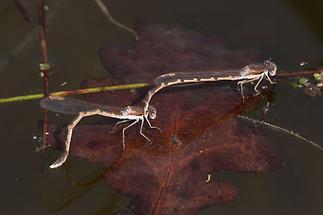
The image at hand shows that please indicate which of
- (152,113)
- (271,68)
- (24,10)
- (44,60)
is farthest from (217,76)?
(24,10)

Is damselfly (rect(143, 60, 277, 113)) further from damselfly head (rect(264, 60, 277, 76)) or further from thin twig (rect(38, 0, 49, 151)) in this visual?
thin twig (rect(38, 0, 49, 151))

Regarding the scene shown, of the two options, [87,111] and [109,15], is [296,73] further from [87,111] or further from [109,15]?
[109,15]

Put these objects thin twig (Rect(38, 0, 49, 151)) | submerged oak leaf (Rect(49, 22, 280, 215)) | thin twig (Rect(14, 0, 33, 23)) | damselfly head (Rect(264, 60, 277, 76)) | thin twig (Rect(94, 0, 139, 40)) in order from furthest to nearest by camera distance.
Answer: thin twig (Rect(14, 0, 33, 23)), thin twig (Rect(94, 0, 139, 40)), damselfly head (Rect(264, 60, 277, 76)), thin twig (Rect(38, 0, 49, 151)), submerged oak leaf (Rect(49, 22, 280, 215))

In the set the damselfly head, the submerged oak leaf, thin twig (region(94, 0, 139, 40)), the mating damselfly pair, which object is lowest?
the submerged oak leaf

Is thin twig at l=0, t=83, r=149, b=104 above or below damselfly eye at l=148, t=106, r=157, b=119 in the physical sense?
above

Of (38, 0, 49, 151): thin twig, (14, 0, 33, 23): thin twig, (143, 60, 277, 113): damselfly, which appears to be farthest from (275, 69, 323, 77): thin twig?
(14, 0, 33, 23): thin twig

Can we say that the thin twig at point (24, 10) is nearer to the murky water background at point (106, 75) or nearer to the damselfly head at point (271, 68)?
the murky water background at point (106, 75)

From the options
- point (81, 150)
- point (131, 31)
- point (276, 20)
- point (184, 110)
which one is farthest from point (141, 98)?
point (276, 20)
